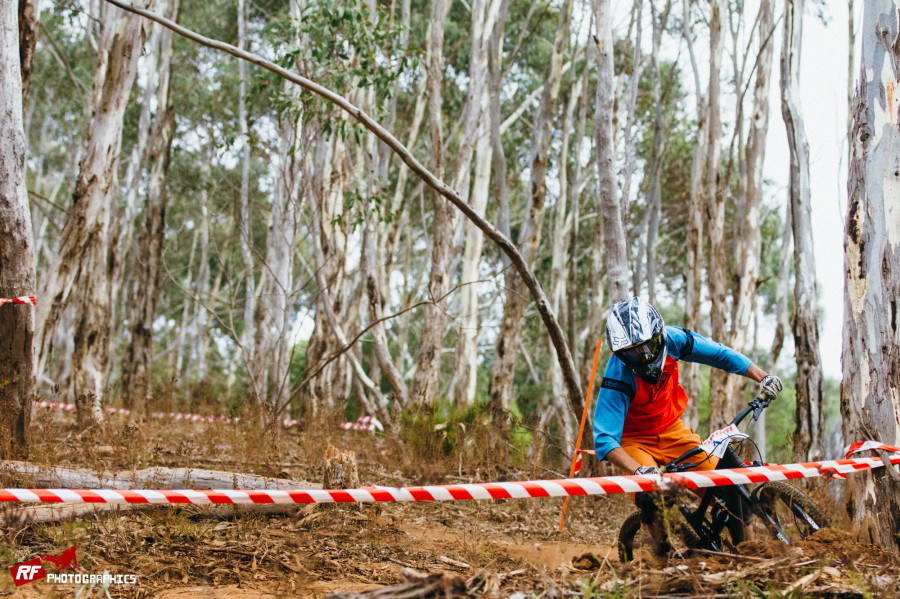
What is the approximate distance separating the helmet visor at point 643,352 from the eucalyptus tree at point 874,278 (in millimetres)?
1181

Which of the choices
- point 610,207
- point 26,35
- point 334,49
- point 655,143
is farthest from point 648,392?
point 655,143

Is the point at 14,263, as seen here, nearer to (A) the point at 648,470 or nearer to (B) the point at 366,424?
(A) the point at 648,470

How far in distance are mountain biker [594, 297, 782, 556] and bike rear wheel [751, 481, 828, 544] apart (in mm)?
326

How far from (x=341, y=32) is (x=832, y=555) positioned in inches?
407

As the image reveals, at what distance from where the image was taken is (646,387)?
176 inches

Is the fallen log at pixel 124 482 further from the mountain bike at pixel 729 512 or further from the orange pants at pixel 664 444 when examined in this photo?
the mountain bike at pixel 729 512

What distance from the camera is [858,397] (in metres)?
4.36

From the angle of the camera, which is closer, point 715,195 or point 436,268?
point 436,268

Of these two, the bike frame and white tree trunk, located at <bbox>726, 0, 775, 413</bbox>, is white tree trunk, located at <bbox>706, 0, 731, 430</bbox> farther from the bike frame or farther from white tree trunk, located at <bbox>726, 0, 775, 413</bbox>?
the bike frame

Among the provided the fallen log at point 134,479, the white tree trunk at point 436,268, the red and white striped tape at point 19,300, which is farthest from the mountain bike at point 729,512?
the white tree trunk at point 436,268

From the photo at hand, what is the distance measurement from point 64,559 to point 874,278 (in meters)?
4.81

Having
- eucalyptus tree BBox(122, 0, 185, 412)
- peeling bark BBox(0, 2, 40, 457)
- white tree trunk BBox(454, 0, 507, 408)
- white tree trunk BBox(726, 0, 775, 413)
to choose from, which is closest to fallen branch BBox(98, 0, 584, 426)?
peeling bark BBox(0, 2, 40, 457)

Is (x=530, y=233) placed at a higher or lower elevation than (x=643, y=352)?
higher

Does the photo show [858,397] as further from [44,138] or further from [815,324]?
[44,138]
